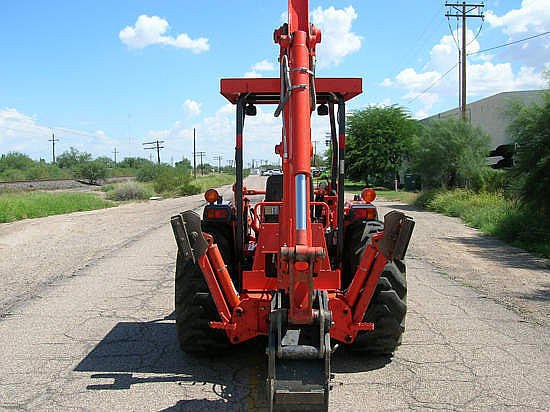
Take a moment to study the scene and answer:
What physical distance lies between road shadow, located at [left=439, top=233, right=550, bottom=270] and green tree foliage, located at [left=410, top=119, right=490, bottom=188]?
9163 millimetres

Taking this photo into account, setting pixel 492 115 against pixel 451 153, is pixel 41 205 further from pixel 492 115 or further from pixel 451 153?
pixel 492 115

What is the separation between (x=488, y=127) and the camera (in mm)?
33469

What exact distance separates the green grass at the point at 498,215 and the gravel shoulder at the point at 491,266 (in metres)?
0.38

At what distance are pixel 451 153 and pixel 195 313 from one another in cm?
2220

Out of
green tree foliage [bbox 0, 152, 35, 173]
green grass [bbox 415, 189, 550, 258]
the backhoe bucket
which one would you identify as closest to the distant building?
green grass [bbox 415, 189, 550, 258]

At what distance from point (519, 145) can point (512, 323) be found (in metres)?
9.15

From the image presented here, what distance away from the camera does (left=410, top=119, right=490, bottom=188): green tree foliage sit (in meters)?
24.3

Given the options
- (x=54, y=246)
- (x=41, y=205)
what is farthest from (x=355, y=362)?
(x=41, y=205)

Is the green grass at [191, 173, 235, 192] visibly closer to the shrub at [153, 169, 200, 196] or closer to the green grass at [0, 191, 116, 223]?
the shrub at [153, 169, 200, 196]

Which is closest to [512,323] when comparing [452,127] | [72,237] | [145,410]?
[145,410]

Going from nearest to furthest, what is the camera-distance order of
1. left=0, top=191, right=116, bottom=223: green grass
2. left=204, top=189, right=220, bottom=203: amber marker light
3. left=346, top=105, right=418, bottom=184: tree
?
left=204, top=189, right=220, bottom=203: amber marker light < left=0, top=191, right=116, bottom=223: green grass < left=346, top=105, right=418, bottom=184: tree

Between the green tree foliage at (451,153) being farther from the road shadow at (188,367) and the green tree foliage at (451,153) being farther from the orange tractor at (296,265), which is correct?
the road shadow at (188,367)

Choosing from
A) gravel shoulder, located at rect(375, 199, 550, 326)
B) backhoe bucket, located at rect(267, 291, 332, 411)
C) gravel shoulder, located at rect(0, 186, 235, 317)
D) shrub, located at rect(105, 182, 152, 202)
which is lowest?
gravel shoulder, located at rect(375, 199, 550, 326)

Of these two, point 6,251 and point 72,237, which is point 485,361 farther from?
point 72,237
